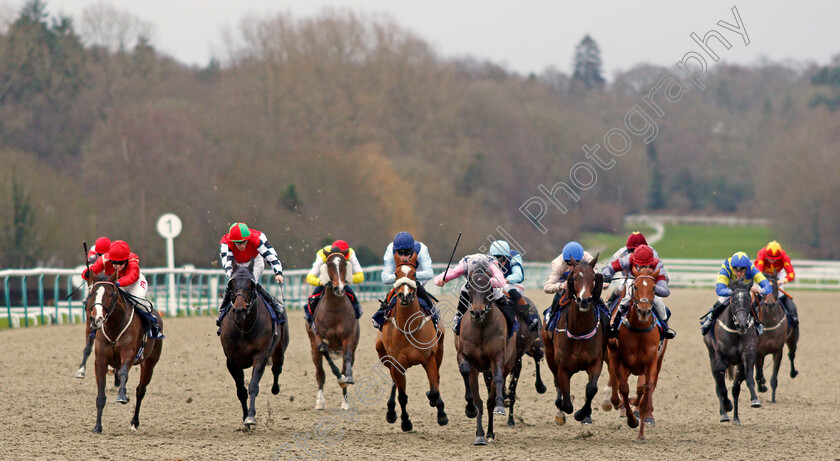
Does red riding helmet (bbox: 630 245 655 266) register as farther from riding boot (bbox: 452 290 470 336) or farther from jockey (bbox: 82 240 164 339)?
jockey (bbox: 82 240 164 339)

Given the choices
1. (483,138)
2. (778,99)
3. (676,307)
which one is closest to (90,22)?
(483,138)

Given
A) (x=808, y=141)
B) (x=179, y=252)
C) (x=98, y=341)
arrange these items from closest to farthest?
(x=98, y=341) < (x=179, y=252) < (x=808, y=141)

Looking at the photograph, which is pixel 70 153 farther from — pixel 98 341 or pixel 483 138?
pixel 98 341

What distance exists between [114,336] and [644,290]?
4589 mm

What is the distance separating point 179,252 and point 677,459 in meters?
24.0

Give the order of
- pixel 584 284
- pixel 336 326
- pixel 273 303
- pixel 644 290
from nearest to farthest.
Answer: pixel 584 284
pixel 644 290
pixel 273 303
pixel 336 326

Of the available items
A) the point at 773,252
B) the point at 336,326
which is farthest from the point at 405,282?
the point at 773,252

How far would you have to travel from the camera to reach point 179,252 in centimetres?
2997

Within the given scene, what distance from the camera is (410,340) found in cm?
883

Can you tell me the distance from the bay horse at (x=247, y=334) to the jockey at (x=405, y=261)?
1027 mm

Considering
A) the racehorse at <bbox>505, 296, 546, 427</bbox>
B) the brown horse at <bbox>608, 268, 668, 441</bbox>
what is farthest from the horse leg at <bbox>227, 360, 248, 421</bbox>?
the brown horse at <bbox>608, 268, 668, 441</bbox>

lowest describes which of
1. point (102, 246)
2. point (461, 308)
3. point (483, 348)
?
point (483, 348)

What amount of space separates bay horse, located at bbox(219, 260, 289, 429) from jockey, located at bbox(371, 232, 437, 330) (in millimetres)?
1027

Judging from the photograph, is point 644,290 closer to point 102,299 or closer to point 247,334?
point 247,334
